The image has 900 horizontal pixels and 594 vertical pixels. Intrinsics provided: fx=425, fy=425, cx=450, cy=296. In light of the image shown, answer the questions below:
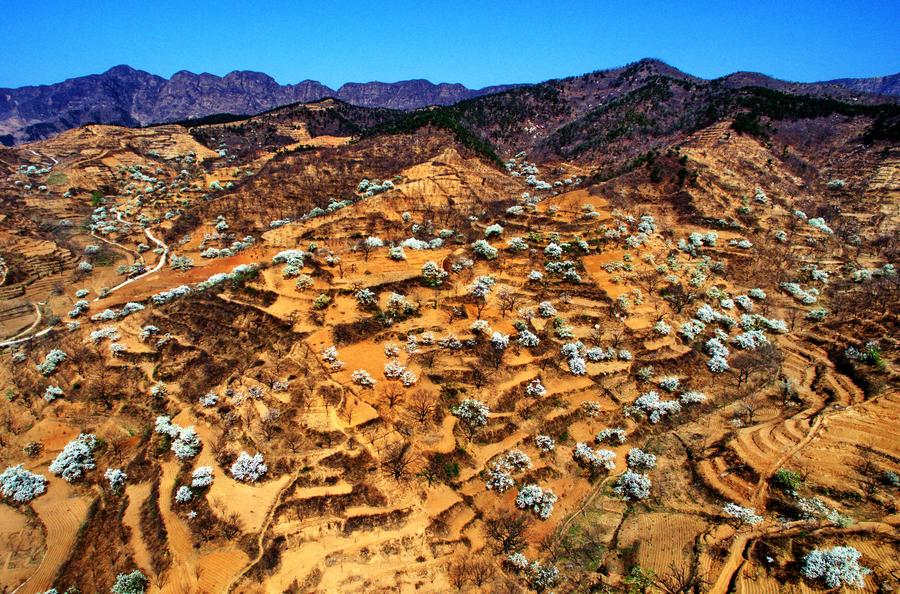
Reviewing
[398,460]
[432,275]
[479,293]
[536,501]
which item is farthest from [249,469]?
[479,293]

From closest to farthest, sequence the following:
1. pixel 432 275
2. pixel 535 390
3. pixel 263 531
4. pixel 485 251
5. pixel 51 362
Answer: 1. pixel 263 531
2. pixel 535 390
3. pixel 51 362
4. pixel 432 275
5. pixel 485 251

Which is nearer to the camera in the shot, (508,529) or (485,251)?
(508,529)

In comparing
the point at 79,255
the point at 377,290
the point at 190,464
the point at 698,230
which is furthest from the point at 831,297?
the point at 79,255

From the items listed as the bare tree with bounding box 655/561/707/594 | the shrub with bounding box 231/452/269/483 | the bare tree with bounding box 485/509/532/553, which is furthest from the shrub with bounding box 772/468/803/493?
the shrub with bounding box 231/452/269/483

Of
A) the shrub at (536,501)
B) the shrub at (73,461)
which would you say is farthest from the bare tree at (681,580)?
the shrub at (73,461)

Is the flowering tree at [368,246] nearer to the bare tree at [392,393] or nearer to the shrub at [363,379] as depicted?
the shrub at [363,379]

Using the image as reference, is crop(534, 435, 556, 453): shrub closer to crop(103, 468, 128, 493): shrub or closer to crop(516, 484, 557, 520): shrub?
crop(516, 484, 557, 520): shrub

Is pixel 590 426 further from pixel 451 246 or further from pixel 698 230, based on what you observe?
pixel 698 230

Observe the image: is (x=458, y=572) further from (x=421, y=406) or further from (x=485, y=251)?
(x=485, y=251)

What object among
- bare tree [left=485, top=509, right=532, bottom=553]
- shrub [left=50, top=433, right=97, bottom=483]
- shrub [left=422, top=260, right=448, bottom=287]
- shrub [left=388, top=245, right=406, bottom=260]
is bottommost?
shrub [left=50, top=433, right=97, bottom=483]
